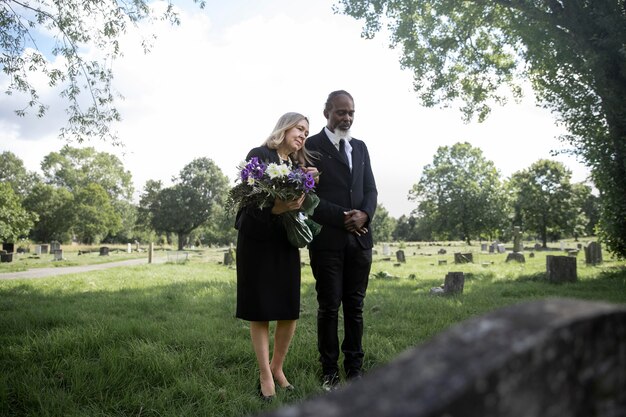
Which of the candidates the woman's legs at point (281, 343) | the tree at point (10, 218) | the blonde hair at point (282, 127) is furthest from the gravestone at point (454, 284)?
the tree at point (10, 218)

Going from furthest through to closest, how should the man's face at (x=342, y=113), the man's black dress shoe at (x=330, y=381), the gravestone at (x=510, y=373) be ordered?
1. the man's face at (x=342, y=113)
2. the man's black dress shoe at (x=330, y=381)
3. the gravestone at (x=510, y=373)

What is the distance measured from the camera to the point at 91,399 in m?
3.67

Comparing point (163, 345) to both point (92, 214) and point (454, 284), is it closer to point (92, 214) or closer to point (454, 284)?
point (454, 284)

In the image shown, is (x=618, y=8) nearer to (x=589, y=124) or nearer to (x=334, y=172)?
(x=589, y=124)

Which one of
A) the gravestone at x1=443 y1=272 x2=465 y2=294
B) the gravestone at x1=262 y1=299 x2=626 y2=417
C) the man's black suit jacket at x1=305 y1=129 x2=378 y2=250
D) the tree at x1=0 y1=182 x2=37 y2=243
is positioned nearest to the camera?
the gravestone at x1=262 y1=299 x2=626 y2=417

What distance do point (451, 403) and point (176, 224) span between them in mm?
63824

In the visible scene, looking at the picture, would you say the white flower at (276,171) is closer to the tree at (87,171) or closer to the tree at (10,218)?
the tree at (10,218)

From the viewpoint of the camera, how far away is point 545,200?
55688mm

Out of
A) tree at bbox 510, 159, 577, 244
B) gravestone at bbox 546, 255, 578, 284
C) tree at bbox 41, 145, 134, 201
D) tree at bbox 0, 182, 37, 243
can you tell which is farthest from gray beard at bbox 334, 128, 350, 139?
tree at bbox 41, 145, 134, 201

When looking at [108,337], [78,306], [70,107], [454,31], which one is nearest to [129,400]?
[108,337]

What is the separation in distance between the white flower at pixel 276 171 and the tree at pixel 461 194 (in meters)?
51.5

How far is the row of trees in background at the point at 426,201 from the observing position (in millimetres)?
54625

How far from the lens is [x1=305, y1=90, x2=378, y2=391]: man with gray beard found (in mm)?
4254

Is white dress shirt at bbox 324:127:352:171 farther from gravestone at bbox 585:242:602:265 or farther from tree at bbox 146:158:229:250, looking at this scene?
tree at bbox 146:158:229:250
